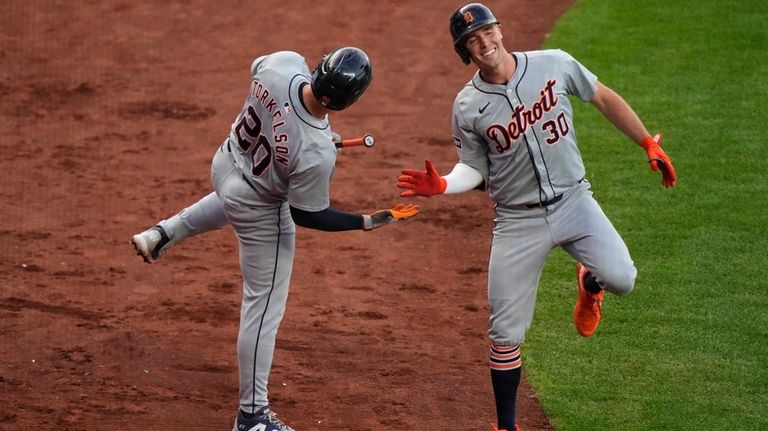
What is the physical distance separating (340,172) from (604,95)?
434 cm

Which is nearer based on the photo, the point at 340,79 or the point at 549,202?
the point at 340,79

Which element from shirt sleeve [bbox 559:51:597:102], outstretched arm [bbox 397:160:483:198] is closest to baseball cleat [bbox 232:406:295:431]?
outstretched arm [bbox 397:160:483:198]

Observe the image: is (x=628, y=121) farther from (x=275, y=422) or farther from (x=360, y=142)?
(x=275, y=422)

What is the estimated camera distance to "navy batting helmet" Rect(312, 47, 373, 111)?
17.2 feet

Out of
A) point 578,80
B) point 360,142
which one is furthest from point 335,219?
point 578,80

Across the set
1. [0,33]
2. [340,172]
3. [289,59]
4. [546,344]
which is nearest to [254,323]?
[289,59]

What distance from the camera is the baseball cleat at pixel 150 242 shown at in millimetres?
6240

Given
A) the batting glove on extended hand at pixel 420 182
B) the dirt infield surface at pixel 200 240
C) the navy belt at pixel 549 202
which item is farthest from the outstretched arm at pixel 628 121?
the dirt infield surface at pixel 200 240

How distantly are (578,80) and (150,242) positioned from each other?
242 centimetres

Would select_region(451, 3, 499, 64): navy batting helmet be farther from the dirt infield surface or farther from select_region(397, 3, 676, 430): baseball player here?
the dirt infield surface

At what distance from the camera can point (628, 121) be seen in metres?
5.85

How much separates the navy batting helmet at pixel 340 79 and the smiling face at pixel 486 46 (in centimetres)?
55

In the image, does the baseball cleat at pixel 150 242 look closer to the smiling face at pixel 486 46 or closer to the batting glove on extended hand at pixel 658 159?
the smiling face at pixel 486 46

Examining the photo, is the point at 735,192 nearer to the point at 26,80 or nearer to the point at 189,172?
the point at 189,172
